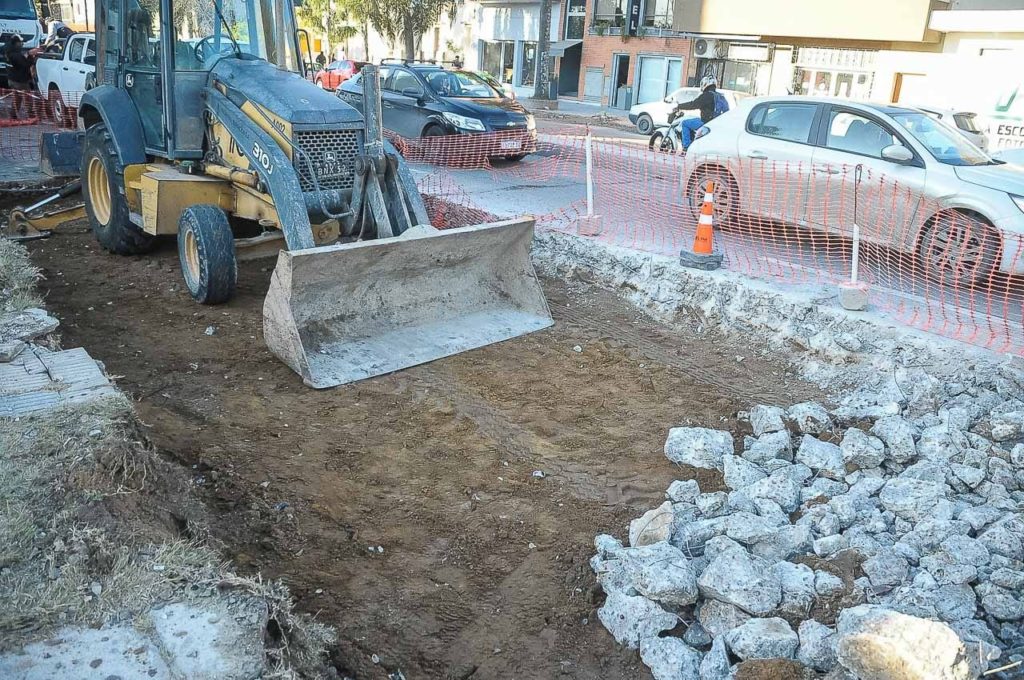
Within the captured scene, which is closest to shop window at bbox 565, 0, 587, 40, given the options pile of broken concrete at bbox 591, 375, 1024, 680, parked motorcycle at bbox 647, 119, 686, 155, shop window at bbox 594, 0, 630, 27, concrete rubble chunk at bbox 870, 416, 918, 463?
shop window at bbox 594, 0, 630, 27

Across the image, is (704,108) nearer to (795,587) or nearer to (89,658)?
(795,587)

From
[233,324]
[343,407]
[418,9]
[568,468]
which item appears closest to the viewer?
[568,468]

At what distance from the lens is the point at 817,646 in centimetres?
338

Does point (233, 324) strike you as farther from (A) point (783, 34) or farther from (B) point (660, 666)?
(A) point (783, 34)

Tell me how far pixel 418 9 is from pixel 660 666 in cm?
3364

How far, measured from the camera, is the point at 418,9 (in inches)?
1313

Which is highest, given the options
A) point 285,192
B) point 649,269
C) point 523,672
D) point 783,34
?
point 783,34

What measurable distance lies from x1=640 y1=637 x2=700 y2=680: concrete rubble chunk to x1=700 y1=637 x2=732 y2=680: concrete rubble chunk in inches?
1.8

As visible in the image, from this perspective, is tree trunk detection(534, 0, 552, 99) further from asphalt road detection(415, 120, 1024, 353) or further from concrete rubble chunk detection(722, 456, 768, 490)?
concrete rubble chunk detection(722, 456, 768, 490)

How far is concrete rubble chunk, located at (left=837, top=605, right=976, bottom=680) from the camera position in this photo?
2.88 metres

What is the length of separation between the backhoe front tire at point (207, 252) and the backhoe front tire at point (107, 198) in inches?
54.8

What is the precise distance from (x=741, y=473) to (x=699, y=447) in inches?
16.2

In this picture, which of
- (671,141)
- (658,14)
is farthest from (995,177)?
(658,14)

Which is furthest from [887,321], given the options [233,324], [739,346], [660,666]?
[233,324]
